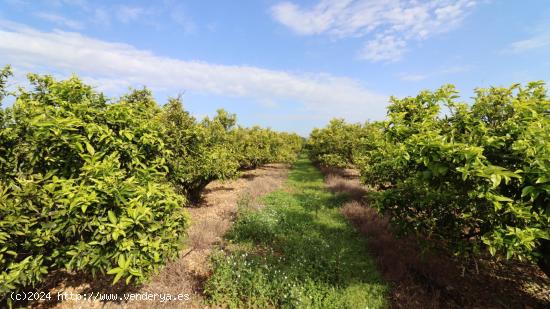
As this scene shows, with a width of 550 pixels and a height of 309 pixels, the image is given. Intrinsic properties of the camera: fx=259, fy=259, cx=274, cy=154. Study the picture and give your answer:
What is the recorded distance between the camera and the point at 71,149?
4.29 meters

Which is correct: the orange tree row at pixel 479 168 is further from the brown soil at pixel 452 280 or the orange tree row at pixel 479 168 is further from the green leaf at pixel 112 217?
the green leaf at pixel 112 217

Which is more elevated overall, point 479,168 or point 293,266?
point 479,168

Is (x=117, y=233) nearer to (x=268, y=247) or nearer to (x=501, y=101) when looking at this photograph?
(x=268, y=247)

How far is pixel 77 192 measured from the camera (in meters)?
3.75

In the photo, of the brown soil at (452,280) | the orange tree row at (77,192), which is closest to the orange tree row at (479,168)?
the brown soil at (452,280)

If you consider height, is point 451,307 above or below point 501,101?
below

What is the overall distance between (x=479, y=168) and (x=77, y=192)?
5560 millimetres

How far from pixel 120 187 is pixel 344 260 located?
6771mm

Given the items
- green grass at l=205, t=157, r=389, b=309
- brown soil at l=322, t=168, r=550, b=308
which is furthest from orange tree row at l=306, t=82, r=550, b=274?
green grass at l=205, t=157, r=389, b=309

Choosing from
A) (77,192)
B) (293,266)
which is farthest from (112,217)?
(293,266)

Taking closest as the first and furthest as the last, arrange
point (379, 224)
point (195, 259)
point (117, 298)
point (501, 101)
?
point (501, 101)
point (117, 298)
point (195, 259)
point (379, 224)

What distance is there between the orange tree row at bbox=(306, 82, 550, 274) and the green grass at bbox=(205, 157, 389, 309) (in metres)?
2.28

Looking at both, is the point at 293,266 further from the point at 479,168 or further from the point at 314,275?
the point at 479,168

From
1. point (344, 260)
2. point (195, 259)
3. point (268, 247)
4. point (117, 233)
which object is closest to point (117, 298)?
point (195, 259)
